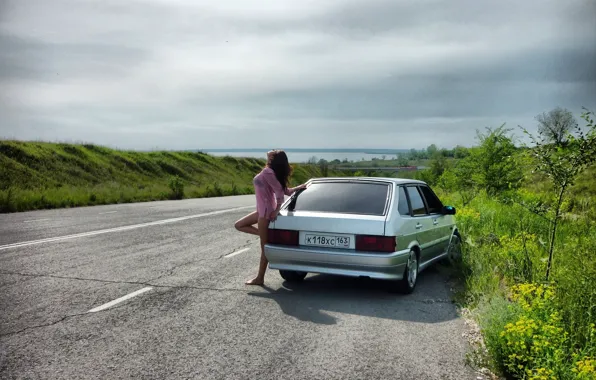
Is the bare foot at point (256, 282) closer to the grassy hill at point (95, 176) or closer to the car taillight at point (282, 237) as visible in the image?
the car taillight at point (282, 237)

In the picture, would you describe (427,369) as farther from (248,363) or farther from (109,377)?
(109,377)

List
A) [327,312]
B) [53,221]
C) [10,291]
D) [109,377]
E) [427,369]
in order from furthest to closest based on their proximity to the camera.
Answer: [53,221] → [10,291] → [327,312] → [427,369] → [109,377]

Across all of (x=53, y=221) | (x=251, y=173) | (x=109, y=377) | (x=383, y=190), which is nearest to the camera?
(x=109, y=377)

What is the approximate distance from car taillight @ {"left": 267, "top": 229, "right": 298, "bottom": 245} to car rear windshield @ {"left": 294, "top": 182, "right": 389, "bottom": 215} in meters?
0.42

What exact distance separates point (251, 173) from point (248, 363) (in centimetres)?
8982

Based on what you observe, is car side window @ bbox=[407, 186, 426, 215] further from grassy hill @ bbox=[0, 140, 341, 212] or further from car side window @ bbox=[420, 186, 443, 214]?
grassy hill @ bbox=[0, 140, 341, 212]

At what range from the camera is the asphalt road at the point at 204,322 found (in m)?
4.52

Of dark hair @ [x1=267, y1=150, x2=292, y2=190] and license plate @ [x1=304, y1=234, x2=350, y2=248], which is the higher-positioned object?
dark hair @ [x1=267, y1=150, x2=292, y2=190]

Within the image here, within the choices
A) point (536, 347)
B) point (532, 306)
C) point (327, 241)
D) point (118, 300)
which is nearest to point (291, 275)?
point (327, 241)

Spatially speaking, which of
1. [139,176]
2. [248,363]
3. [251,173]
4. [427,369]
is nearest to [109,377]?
[248,363]

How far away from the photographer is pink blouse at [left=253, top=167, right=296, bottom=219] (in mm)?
7504

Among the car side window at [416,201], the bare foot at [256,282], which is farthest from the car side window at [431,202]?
the bare foot at [256,282]

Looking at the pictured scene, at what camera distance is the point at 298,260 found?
713cm

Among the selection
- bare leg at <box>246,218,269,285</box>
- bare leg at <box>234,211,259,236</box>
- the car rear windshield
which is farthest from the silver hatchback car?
bare leg at <box>234,211,259,236</box>
